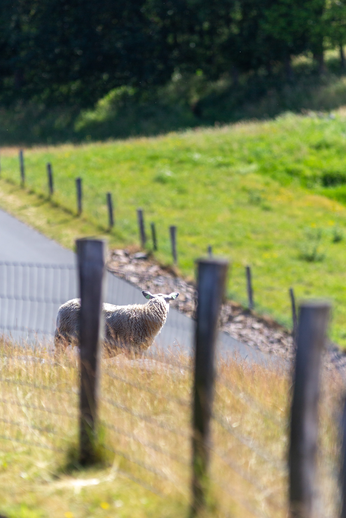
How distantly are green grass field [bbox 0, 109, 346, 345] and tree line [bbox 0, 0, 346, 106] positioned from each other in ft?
69.6

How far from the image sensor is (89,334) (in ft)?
12.9

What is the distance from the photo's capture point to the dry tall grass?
330 centimetres

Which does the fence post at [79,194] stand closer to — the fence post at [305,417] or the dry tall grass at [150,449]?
the dry tall grass at [150,449]

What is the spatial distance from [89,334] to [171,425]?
90cm

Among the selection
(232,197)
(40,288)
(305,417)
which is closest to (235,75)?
(232,197)

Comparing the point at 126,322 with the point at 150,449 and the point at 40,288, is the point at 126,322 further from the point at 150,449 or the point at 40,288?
the point at 40,288

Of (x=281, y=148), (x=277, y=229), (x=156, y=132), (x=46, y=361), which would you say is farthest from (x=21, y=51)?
(x=46, y=361)

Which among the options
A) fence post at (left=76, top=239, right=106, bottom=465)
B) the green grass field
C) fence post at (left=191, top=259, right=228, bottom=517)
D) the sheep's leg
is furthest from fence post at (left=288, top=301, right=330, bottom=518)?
the green grass field

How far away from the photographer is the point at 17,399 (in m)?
4.84

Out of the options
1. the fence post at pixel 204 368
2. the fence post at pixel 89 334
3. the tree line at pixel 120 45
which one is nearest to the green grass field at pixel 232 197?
the fence post at pixel 89 334

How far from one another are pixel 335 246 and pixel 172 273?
6.92 meters

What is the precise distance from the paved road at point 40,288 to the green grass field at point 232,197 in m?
1.01

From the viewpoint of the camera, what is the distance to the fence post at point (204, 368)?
3.15 metres

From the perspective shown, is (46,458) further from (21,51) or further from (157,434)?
(21,51)
